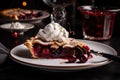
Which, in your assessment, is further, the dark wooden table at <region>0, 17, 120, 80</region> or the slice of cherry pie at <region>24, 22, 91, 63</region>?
the slice of cherry pie at <region>24, 22, 91, 63</region>

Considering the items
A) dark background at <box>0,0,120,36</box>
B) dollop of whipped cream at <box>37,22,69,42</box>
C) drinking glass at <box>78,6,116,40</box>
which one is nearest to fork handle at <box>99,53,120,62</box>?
dollop of whipped cream at <box>37,22,69,42</box>

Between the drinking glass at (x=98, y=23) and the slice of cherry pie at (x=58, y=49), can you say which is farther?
the drinking glass at (x=98, y=23)

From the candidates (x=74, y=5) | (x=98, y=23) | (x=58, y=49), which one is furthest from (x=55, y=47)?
(x=74, y=5)

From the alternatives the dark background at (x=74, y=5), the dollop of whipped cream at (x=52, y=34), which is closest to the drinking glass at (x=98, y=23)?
the dark background at (x=74, y=5)

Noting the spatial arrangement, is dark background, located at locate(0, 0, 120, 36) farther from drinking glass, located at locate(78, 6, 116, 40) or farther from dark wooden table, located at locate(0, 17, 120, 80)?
dark wooden table, located at locate(0, 17, 120, 80)

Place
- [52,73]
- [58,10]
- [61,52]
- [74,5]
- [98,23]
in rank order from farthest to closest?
[74,5] → [58,10] → [98,23] → [61,52] → [52,73]

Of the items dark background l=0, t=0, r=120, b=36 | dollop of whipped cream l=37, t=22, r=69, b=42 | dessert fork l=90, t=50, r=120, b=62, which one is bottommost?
dark background l=0, t=0, r=120, b=36

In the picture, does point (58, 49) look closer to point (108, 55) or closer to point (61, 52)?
point (61, 52)

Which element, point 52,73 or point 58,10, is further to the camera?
point 58,10

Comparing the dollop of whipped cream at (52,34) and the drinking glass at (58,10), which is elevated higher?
the dollop of whipped cream at (52,34)

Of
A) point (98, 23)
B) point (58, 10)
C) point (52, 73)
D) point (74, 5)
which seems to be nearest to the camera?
point (52, 73)

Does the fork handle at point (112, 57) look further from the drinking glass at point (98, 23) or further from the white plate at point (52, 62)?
the drinking glass at point (98, 23)

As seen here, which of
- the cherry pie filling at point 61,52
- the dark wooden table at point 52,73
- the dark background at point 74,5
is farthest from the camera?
the dark background at point 74,5
